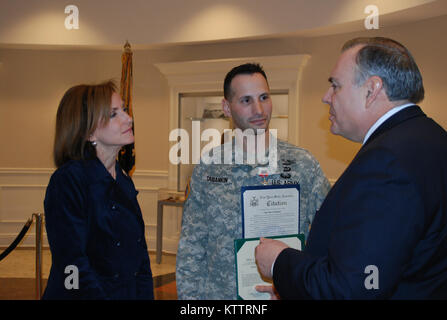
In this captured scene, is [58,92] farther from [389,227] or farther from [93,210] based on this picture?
[389,227]

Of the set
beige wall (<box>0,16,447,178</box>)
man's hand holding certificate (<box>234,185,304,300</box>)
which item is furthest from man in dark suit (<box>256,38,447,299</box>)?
beige wall (<box>0,16,447,178</box>)

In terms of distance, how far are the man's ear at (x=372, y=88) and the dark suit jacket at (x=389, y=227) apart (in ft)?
0.32

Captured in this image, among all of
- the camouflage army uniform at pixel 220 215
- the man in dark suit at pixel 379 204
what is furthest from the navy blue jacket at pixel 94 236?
the man in dark suit at pixel 379 204

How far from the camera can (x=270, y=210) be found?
179cm

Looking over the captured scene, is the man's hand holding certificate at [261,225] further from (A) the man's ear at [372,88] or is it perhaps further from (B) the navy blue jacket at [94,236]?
(A) the man's ear at [372,88]

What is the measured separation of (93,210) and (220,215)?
52 centimetres

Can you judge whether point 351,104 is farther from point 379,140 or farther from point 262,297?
point 262,297

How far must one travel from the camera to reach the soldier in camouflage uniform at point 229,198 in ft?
6.14

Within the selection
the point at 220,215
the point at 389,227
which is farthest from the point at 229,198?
the point at 389,227

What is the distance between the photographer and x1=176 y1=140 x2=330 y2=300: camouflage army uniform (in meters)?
1.87

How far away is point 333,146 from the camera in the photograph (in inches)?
221

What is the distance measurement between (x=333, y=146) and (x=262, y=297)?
4127 millimetres

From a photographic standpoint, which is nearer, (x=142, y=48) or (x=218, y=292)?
(x=218, y=292)

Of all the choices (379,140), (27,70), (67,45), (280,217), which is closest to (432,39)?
(280,217)
